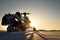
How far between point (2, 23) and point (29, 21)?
21.3 metres

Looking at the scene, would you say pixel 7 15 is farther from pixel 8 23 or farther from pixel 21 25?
pixel 21 25

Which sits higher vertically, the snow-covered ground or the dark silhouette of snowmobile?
the dark silhouette of snowmobile

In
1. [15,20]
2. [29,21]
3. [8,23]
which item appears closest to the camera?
[8,23]

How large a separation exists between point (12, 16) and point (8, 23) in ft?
8.22

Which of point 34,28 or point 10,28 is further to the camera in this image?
point 34,28

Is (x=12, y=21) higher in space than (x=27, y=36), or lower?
higher

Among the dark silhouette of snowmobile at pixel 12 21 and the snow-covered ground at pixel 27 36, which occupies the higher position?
the dark silhouette of snowmobile at pixel 12 21

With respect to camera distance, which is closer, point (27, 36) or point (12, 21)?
point (27, 36)

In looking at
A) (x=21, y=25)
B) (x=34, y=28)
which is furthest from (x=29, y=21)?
(x=21, y=25)

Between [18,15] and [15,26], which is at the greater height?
[18,15]

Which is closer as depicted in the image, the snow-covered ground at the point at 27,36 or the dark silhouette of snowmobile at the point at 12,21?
the snow-covered ground at the point at 27,36

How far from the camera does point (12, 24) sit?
149 feet

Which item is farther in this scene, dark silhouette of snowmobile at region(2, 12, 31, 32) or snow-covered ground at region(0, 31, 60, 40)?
dark silhouette of snowmobile at region(2, 12, 31, 32)

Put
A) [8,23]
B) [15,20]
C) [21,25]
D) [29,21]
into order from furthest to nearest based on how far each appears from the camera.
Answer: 1. [29,21]
2. [21,25]
3. [15,20]
4. [8,23]
